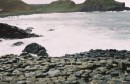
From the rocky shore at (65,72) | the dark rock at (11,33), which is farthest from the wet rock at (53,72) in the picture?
the dark rock at (11,33)

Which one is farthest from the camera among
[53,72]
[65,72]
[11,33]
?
[11,33]

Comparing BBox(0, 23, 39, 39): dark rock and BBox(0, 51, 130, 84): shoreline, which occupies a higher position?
BBox(0, 51, 130, 84): shoreline

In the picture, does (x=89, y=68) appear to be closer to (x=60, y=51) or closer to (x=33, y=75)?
(x=33, y=75)

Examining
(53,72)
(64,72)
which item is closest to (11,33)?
(53,72)

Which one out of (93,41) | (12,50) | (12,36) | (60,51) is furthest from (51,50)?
(12,36)

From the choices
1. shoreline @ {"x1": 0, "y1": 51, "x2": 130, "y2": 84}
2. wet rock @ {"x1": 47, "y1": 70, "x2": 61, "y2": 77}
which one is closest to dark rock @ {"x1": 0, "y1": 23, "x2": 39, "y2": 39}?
shoreline @ {"x1": 0, "y1": 51, "x2": 130, "y2": 84}

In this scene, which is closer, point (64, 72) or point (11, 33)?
point (64, 72)

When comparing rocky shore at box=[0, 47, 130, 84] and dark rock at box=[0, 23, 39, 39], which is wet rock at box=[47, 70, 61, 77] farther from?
dark rock at box=[0, 23, 39, 39]

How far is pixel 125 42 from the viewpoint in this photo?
3388cm

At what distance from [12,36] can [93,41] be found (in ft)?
40.6

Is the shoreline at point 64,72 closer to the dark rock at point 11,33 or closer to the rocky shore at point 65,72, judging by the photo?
the rocky shore at point 65,72

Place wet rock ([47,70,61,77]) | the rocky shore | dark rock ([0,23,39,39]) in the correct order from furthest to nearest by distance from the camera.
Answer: dark rock ([0,23,39,39]), wet rock ([47,70,61,77]), the rocky shore

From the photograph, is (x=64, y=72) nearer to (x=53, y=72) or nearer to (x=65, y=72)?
(x=65, y=72)

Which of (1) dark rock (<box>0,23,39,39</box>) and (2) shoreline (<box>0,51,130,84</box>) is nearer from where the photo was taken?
(2) shoreline (<box>0,51,130,84</box>)
